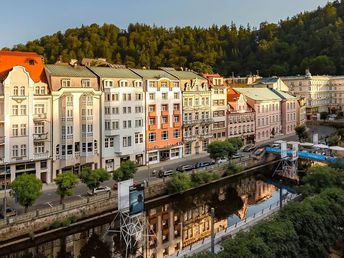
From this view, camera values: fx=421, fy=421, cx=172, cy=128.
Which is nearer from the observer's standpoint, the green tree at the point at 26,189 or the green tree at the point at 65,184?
the green tree at the point at 26,189

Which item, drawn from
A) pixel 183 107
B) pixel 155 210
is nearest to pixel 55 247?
pixel 155 210

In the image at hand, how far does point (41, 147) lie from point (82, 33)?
265 ft

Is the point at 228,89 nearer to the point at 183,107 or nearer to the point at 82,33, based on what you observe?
the point at 183,107

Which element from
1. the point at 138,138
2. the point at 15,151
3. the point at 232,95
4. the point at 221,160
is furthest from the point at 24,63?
the point at 232,95

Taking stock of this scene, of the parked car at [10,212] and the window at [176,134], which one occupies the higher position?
the window at [176,134]

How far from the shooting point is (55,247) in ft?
114

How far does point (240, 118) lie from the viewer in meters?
80.5

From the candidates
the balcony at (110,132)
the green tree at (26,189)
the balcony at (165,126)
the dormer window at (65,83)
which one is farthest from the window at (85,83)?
the green tree at (26,189)

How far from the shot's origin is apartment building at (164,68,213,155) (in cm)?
6881

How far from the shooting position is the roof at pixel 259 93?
286ft

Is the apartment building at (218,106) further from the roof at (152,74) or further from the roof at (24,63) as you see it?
the roof at (24,63)

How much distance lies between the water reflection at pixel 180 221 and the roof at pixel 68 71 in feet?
63.6

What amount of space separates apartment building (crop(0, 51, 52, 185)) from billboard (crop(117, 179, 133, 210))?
1861cm

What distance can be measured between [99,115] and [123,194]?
23.0 m
